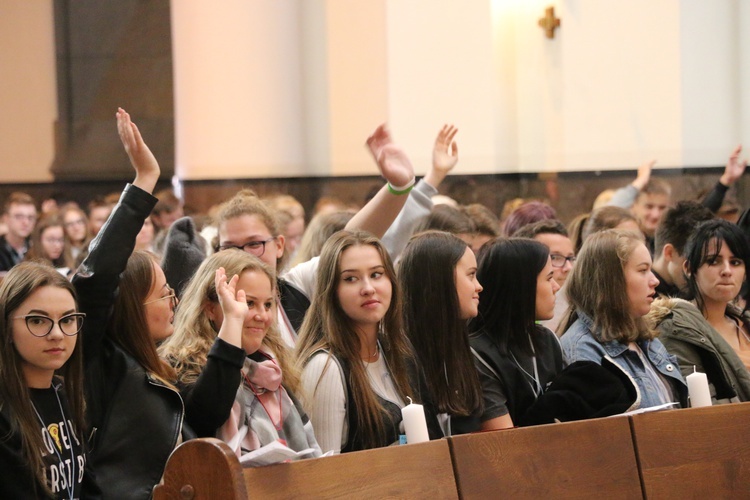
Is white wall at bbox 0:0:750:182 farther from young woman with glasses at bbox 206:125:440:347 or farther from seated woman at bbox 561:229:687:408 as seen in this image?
seated woman at bbox 561:229:687:408

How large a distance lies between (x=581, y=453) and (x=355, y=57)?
687cm

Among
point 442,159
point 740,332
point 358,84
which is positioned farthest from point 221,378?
point 358,84

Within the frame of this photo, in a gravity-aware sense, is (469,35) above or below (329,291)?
above

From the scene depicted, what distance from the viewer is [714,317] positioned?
16.4 feet

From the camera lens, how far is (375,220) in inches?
187

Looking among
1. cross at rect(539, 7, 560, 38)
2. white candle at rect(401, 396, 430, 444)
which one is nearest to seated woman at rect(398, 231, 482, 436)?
white candle at rect(401, 396, 430, 444)

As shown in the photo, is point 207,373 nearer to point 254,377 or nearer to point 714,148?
point 254,377

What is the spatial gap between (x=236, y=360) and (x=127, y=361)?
1.21 feet

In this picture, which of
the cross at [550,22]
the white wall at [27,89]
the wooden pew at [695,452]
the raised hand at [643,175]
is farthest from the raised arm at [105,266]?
the cross at [550,22]

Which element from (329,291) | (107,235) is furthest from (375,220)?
(107,235)

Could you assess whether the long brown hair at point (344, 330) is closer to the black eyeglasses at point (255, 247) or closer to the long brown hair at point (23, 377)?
the black eyeglasses at point (255, 247)

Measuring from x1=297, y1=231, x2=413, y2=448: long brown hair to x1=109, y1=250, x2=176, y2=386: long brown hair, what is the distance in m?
0.53

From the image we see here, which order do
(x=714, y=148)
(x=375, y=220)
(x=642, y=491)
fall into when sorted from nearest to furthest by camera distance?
(x=642, y=491) → (x=375, y=220) → (x=714, y=148)

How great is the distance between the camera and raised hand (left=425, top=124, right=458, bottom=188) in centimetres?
521
